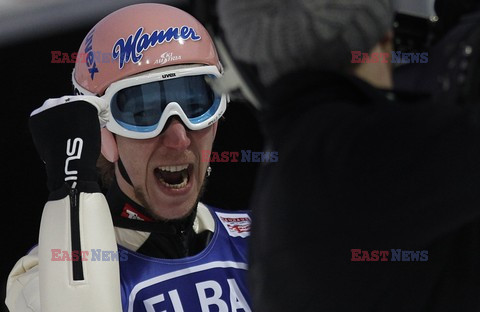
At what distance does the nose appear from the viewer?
2176 millimetres

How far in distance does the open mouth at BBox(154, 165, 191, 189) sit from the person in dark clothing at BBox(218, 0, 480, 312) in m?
1.21

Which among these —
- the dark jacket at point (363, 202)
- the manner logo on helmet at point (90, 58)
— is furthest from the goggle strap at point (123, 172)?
the dark jacket at point (363, 202)

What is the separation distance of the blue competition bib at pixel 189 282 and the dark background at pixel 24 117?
556mm

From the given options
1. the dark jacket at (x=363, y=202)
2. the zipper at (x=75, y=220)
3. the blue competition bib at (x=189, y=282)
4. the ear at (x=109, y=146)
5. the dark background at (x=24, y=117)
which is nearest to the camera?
the dark jacket at (x=363, y=202)

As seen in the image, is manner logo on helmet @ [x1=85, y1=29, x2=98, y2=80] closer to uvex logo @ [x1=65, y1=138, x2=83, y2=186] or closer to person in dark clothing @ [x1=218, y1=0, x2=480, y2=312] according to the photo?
uvex logo @ [x1=65, y1=138, x2=83, y2=186]

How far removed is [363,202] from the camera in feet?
2.98

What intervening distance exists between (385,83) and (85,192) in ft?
3.56

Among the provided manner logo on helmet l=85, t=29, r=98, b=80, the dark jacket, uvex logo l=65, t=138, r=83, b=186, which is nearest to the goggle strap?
manner logo on helmet l=85, t=29, r=98, b=80

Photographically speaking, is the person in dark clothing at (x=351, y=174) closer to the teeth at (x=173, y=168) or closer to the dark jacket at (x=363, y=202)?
the dark jacket at (x=363, y=202)

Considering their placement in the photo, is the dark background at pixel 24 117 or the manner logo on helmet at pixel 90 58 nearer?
the manner logo on helmet at pixel 90 58

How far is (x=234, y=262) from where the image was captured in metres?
2.28

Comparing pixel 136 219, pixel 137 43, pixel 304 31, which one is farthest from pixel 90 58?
pixel 304 31

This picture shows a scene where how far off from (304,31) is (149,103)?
4.15 feet

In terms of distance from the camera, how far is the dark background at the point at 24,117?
2.59m
